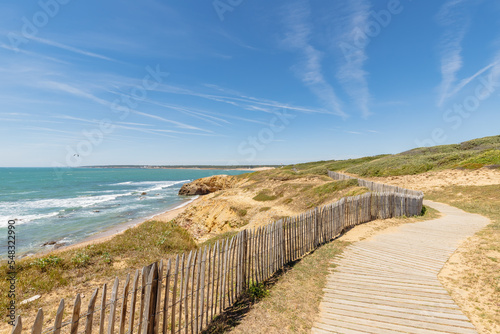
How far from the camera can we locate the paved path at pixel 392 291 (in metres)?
4.79

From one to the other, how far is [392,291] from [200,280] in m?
4.79

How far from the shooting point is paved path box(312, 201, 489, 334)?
15.7ft

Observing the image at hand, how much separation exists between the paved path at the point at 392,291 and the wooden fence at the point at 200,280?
1.62 meters

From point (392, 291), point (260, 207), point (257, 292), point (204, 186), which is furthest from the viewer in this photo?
point (204, 186)

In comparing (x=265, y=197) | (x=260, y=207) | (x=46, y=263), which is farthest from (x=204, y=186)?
(x=46, y=263)

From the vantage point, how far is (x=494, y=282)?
6195 mm

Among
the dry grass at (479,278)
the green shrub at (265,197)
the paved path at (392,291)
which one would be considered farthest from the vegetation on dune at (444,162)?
the paved path at (392,291)

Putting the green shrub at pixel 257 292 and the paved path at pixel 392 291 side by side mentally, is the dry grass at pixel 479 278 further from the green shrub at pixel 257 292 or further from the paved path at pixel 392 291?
the green shrub at pixel 257 292

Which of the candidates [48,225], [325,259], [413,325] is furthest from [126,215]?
[413,325]

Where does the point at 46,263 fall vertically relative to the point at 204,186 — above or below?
above

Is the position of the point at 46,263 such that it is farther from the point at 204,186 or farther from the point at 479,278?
the point at 204,186

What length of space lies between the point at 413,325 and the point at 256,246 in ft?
12.3

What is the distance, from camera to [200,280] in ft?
16.1

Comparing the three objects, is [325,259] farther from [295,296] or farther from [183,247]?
[183,247]
